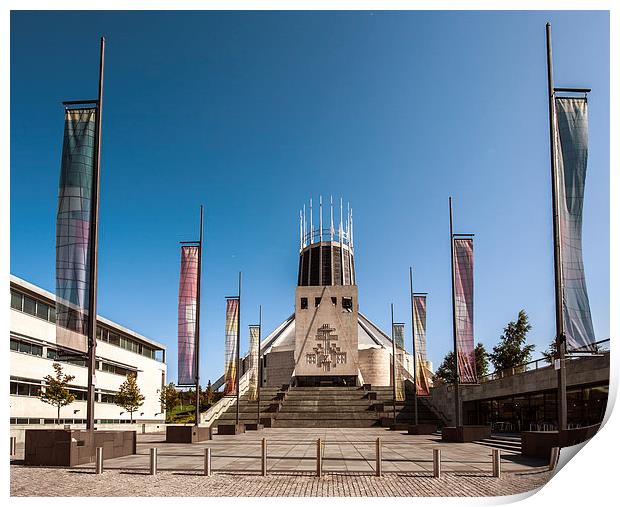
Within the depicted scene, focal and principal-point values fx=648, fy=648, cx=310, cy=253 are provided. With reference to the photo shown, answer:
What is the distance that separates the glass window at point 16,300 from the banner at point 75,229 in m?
18.6

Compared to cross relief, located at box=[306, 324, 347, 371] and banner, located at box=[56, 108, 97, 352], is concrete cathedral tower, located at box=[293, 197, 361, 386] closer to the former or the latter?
cross relief, located at box=[306, 324, 347, 371]

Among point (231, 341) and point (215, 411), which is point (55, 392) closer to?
point (231, 341)

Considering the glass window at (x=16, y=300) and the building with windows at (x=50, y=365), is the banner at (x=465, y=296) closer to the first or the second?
the building with windows at (x=50, y=365)

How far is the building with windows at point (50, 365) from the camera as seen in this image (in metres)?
32.2

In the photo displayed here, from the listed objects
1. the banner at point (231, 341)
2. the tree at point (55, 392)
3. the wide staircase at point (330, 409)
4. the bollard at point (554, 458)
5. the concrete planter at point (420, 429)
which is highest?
the banner at point (231, 341)

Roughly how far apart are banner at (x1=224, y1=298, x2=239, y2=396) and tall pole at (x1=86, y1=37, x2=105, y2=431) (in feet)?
64.4

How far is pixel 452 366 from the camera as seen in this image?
64250mm

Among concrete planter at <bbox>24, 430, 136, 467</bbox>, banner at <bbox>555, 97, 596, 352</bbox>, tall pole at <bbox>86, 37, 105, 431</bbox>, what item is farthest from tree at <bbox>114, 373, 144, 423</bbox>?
banner at <bbox>555, 97, 596, 352</bbox>

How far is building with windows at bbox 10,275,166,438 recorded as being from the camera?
32.2m

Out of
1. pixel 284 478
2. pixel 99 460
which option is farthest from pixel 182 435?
pixel 284 478

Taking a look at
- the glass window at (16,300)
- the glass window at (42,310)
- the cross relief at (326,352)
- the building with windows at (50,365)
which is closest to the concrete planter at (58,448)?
the building with windows at (50,365)

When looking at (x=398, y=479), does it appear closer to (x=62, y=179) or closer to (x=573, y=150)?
(x=573, y=150)
